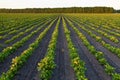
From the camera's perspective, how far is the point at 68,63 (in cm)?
1238

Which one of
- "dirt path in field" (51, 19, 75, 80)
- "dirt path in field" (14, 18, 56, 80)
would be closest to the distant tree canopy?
"dirt path in field" (51, 19, 75, 80)

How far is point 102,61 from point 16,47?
6694 millimetres

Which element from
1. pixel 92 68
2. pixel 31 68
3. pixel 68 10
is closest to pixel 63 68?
pixel 92 68

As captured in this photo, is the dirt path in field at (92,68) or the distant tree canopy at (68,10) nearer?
the dirt path in field at (92,68)

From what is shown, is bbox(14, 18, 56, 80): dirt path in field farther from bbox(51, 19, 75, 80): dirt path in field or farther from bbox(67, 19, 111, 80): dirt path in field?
bbox(67, 19, 111, 80): dirt path in field

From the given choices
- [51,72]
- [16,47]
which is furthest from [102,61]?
[16,47]

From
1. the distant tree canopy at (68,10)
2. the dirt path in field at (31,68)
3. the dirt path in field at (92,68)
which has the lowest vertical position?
the distant tree canopy at (68,10)

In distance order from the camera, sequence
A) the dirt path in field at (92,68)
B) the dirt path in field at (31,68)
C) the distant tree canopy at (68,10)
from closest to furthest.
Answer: the dirt path in field at (31,68), the dirt path in field at (92,68), the distant tree canopy at (68,10)

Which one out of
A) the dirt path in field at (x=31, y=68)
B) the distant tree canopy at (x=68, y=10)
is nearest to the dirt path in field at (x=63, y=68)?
the dirt path in field at (x=31, y=68)

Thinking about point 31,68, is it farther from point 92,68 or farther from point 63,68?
point 92,68

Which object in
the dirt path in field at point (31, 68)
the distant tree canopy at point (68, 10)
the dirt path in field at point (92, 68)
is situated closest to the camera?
the dirt path in field at point (31, 68)

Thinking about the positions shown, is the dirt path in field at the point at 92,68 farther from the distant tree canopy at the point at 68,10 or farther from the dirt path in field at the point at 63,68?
the distant tree canopy at the point at 68,10

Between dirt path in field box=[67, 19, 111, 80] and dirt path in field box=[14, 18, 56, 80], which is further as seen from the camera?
dirt path in field box=[67, 19, 111, 80]

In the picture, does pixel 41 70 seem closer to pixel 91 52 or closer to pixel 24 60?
pixel 24 60
